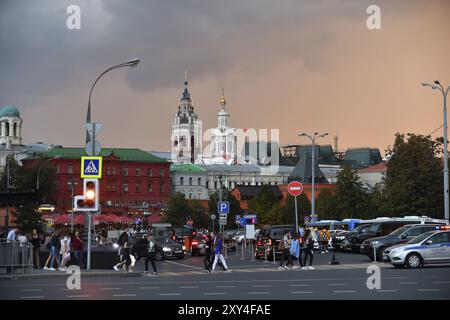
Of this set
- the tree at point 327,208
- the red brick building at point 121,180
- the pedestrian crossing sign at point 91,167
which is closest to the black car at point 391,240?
the pedestrian crossing sign at point 91,167

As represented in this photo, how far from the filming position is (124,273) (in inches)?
1284

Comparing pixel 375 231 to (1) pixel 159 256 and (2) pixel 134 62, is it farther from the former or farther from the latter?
(2) pixel 134 62

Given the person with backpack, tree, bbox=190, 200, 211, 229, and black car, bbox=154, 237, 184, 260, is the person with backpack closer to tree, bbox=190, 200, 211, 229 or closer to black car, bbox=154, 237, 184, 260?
black car, bbox=154, 237, 184, 260

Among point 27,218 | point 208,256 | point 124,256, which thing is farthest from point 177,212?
point 124,256

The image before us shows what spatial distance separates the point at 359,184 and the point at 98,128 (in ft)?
205

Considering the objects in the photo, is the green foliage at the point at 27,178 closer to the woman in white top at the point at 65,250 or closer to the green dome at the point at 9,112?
the green dome at the point at 9,112

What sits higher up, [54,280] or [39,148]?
[39,148]

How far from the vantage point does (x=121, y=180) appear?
163375 millimetres

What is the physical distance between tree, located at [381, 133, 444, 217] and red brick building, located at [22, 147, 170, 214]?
84.0 metres

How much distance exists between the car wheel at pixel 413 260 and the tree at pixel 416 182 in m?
40.4

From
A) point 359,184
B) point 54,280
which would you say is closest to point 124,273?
point 54,280

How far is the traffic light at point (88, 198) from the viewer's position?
31.8m
